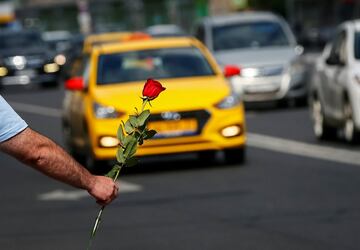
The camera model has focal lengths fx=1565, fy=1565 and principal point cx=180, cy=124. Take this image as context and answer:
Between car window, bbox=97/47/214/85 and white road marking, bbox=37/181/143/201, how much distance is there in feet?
7.38

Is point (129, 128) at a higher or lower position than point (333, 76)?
higher

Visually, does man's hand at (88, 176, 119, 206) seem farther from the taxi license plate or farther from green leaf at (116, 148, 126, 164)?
the taxi license plate

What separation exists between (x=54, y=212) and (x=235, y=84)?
14550mm

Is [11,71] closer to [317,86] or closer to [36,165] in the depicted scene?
[317,86]

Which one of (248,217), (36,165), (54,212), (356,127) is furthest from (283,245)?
(356,127)

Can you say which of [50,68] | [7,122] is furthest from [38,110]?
[7,122]

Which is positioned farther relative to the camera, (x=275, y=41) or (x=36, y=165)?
(x=275, y=41)

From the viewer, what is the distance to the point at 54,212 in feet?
43.0

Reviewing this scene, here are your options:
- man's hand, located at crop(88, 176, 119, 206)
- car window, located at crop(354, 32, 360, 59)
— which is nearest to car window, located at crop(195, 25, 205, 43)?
car window, located at crop(354, 32, 360, 59)

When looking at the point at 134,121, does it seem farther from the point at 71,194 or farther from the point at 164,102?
the point at 164,102

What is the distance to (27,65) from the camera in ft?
148

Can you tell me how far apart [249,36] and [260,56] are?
1.24 m

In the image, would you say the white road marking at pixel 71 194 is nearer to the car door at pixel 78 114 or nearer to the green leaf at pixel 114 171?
the car door at pixel 78 114

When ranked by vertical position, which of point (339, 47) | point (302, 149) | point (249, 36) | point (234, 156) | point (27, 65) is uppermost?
point (234, 156)
